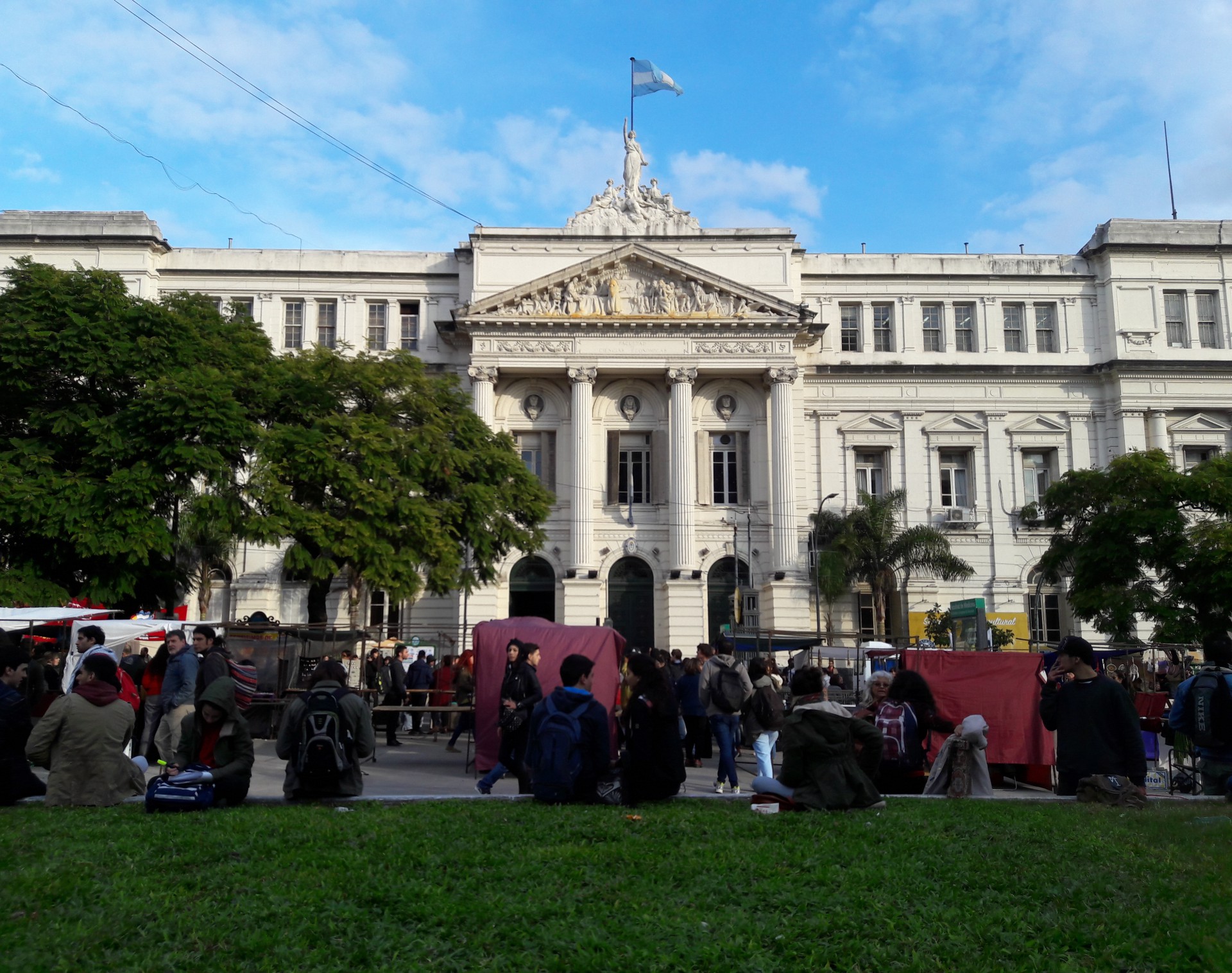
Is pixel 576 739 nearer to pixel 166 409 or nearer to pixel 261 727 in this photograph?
pixel 261 727

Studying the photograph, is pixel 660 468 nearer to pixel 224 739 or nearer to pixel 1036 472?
pixel 1036 472

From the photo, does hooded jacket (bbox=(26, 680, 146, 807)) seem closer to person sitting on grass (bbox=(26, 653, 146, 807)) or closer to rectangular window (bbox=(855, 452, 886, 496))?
person sitting on grass (bbox=(26, 653, 146, 807))

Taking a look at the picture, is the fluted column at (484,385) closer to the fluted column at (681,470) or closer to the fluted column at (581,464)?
the fluted column at (581,464)

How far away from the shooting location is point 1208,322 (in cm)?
4416

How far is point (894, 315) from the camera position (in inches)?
1741

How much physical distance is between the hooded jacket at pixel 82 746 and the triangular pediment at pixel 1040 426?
129 feet

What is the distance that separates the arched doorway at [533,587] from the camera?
1608 inches

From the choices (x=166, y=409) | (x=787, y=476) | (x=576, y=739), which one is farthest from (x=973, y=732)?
(x=787, y=476)

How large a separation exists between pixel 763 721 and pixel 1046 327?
35.5 m

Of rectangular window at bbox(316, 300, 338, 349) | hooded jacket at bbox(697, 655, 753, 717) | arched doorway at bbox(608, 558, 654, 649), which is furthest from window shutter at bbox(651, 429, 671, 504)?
hooded jacket at bbox(697, 655, 753, 717)

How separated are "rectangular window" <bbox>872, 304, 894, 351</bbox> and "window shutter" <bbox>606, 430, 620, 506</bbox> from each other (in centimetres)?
1139

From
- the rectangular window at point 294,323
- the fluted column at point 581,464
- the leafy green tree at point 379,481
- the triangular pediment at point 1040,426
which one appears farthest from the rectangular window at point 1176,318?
the rectangular window at point 294,323

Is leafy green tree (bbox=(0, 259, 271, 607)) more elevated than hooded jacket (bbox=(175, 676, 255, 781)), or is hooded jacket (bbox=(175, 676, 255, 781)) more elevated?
leafy green tree (bbox=(0, 259, 271, 607))

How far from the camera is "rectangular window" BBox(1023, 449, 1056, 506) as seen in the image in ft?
141
